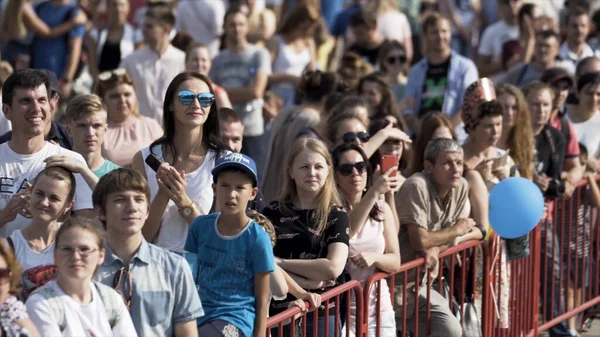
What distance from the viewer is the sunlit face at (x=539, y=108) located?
10.2m

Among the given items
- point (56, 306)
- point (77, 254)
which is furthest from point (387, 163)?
point (56, 306)

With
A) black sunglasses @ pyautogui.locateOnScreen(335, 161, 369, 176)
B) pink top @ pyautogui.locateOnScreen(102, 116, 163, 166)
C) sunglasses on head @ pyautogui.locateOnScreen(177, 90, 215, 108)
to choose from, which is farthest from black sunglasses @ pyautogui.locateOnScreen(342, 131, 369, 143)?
sunglasses on head @ pyautogui.locateOnScreen(177, 90, 215, 108)

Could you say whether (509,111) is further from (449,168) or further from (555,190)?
(449,168)

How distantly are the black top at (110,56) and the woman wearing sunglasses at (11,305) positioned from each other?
7.37m

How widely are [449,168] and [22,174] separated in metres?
2.83

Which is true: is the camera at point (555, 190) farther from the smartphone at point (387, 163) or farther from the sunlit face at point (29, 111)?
the sunlit face at point (29, 111)

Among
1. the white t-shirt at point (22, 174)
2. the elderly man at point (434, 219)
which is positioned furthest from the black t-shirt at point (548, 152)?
the white t-shirt at point (22, 174)

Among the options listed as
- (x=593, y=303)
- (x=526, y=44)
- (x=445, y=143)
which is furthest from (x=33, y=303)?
(x=526, y=44)

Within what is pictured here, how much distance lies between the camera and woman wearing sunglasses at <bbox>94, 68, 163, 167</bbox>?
8.97m

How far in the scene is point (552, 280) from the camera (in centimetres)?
994

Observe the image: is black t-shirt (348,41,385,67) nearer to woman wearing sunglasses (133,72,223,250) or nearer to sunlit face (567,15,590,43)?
sunlit face (567,15,590,43)

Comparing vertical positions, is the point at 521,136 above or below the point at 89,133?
above

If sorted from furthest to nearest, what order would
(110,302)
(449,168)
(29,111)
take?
1. (449,168)
2. (29,111)
3. (110,302)

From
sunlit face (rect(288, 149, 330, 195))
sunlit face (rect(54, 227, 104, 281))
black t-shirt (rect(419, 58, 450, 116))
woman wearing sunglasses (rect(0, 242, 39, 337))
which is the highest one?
black t-shirt (rect(419, 58, 450, 116))
